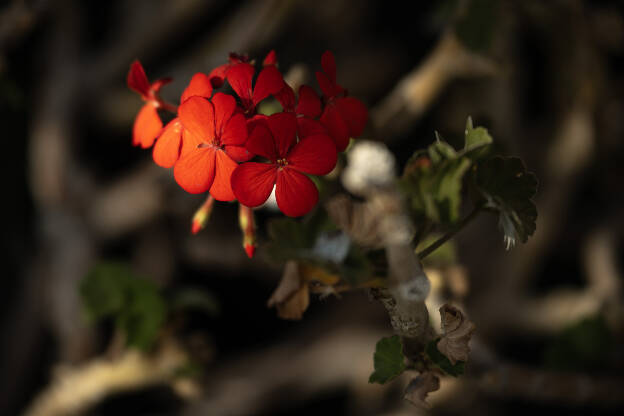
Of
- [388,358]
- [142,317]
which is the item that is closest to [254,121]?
[388,358]

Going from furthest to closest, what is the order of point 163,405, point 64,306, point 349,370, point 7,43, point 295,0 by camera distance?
point 163,405
point 349,370
point 64,306
point 295,0
point 7,43

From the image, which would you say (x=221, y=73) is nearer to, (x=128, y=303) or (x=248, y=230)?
(x=248, y=230)

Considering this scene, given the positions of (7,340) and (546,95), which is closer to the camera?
(7,340)

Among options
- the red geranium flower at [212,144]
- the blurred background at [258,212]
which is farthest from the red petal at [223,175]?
the blurred background at [258,212]

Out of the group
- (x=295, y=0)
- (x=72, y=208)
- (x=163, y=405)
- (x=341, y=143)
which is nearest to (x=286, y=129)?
(x=341, y=143)

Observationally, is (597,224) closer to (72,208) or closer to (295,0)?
(295,0)

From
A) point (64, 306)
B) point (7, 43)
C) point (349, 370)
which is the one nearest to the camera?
point (7, 43)

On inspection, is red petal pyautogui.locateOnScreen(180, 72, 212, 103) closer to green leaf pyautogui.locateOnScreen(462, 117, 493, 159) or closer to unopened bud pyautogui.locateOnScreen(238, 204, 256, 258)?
unopened bud pyautogui.locateOnScreen(238, 204, 256, 258)
